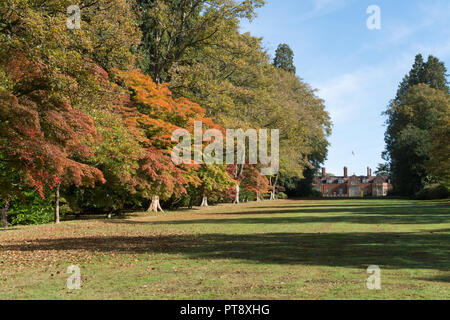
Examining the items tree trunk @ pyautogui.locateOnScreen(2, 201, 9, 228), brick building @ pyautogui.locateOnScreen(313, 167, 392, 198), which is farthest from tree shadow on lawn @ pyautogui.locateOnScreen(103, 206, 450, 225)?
brick building @ pyautogui.locateOnScreen(313, 167, 392, 198)

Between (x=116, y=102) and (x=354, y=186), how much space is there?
364ft

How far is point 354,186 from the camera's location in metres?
126

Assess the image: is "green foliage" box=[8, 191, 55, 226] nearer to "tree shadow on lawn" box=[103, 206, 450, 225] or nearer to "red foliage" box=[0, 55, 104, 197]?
"tree shadow on lawn" box=[103, 206, 450, 225]

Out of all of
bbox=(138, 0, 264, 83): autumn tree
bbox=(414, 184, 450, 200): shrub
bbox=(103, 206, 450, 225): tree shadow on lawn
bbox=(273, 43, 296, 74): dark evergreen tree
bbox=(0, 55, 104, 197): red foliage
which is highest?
bbox=(273, 43, 296, 74): dark evergreen tree

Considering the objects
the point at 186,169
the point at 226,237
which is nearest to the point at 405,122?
the point at 186,169

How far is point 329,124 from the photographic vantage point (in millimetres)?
68125

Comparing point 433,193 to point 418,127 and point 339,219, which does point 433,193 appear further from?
point 339,219

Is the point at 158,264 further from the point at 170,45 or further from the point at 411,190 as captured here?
the point at 411,190

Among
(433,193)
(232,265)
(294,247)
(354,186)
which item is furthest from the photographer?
(354,186)

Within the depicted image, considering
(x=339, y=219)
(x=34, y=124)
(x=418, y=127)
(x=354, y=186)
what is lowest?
(x=339, y=219)

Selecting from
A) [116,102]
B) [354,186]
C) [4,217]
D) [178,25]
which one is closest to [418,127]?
[178,25]

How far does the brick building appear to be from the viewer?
12475cm

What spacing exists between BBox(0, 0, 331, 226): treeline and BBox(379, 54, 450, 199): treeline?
53.7ft

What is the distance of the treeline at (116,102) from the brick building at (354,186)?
247 feet
